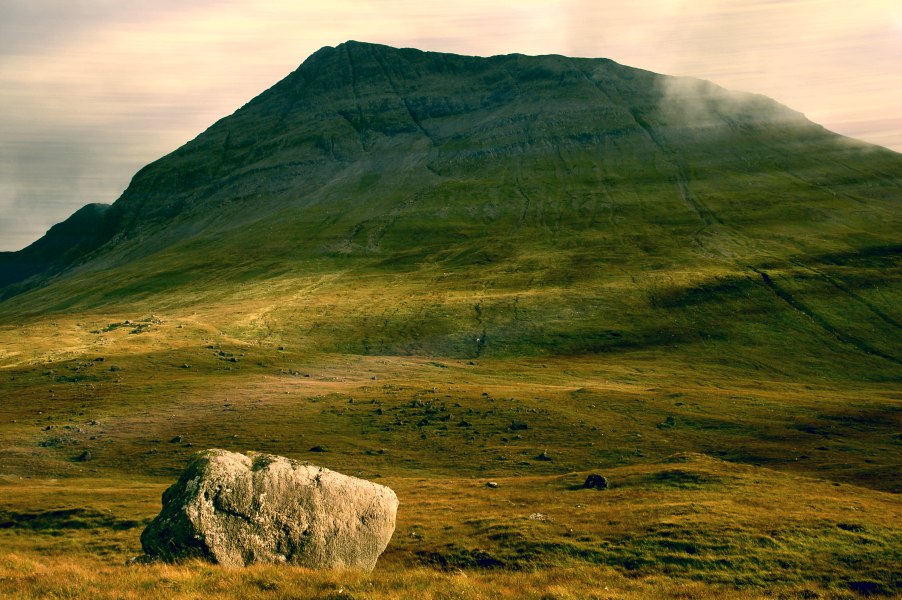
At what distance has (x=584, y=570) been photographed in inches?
1153

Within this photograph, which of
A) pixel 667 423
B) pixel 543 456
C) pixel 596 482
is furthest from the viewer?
pixel 667 423

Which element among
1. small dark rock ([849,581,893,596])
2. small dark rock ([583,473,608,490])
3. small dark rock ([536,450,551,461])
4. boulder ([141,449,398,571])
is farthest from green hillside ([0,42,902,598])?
boulder ([141,449,398,571])

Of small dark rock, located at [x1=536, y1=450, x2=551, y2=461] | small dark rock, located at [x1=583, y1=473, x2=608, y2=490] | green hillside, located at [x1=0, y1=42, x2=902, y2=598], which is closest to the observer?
green hillside, located at [x1=0, y1=42, x2=902, y2=598]

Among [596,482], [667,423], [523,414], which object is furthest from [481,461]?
[667,423]

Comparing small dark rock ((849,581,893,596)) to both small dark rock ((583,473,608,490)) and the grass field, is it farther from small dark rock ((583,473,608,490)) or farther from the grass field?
small dark rock ((583,473,608,490))

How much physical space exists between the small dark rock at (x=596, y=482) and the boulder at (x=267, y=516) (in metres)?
21.7

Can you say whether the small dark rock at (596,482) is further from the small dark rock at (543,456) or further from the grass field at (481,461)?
the small dark rock at (543,456)

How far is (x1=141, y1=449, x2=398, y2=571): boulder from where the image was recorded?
2548cm

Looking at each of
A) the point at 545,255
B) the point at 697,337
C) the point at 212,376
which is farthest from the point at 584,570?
the point at 545,255

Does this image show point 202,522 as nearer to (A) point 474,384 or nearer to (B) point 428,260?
(A) point 474,384

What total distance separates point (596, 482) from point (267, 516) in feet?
90.5

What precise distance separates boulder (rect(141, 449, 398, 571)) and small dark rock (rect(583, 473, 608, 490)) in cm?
2167

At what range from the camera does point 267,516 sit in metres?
26.7

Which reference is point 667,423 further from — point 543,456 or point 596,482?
point 596,482
